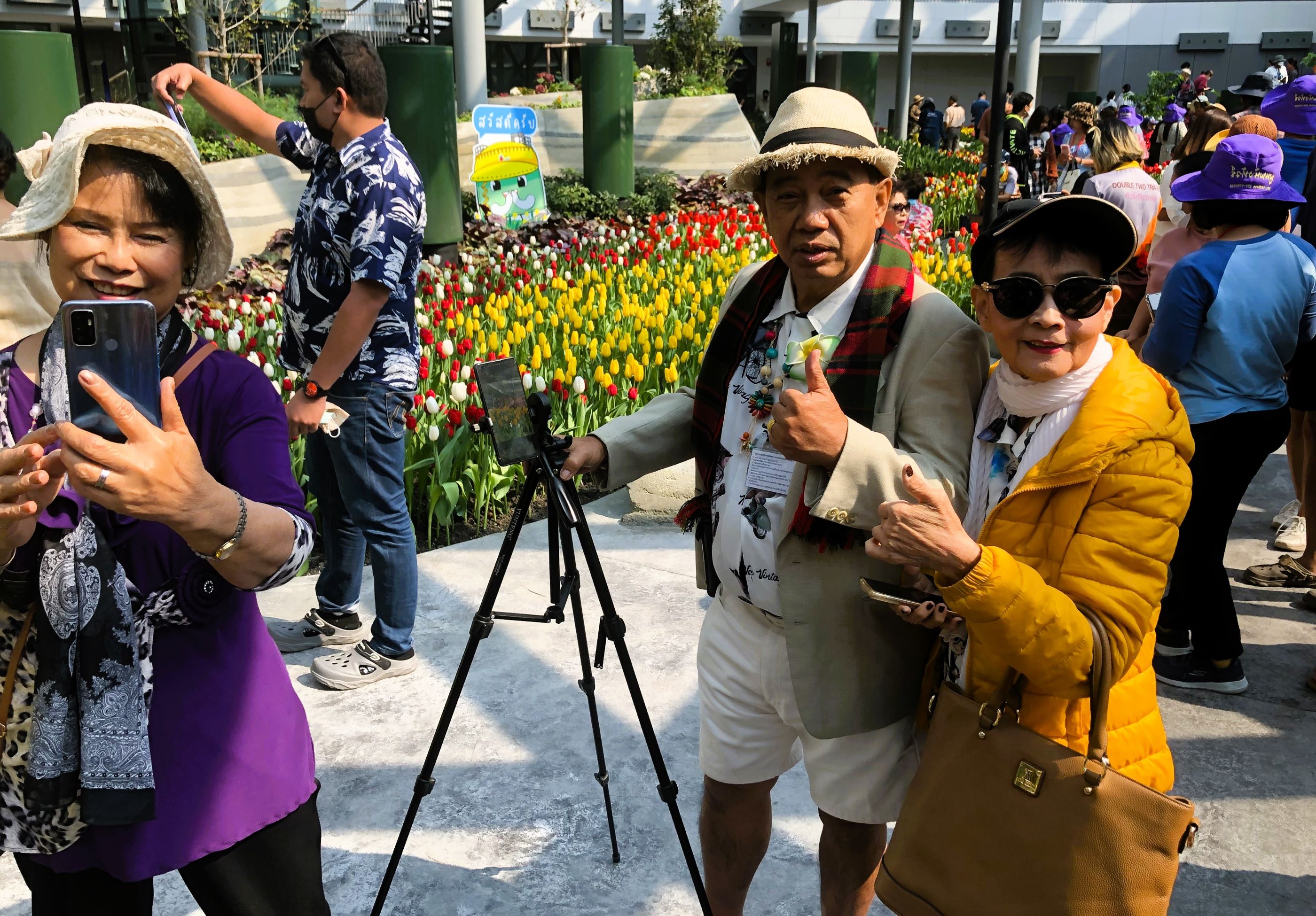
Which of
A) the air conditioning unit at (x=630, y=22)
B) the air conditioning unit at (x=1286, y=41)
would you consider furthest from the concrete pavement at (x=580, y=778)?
the air conditioning unit at (x=1286, y=41)

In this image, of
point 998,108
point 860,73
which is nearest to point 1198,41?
point 860,73

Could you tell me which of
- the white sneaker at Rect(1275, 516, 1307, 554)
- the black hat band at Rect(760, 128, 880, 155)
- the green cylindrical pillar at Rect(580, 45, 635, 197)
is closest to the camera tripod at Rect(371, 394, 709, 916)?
the black hat band at Rect(760, 128, 880, 155)

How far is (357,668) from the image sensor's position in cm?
372

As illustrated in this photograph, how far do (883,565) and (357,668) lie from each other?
2356 millimetres

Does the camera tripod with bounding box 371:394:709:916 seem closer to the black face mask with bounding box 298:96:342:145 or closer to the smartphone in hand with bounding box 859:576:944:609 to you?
the smartphone in hand with bounding box 859:576:944:609

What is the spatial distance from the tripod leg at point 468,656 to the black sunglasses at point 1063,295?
1.01 m

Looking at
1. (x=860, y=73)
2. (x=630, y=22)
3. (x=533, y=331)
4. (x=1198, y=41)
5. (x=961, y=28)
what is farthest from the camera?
(x=1198, y=41)

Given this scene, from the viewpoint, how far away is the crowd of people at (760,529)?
1.51 metres

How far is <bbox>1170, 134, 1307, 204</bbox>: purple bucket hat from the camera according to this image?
11.2ft

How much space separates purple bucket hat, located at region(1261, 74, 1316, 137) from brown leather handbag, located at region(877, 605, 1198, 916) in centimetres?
512

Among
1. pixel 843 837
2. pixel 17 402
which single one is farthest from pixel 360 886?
pixel 17 402

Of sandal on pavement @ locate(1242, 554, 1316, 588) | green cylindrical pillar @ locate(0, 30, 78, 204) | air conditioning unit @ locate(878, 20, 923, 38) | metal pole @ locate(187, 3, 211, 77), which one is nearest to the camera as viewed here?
sandal on pavement @ locate(1242, 554, 1316, 588)

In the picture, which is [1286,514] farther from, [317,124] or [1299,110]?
[317,124]

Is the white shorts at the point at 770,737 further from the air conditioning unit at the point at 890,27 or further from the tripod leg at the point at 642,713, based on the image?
the air conditioning unit at the point at 890,27
